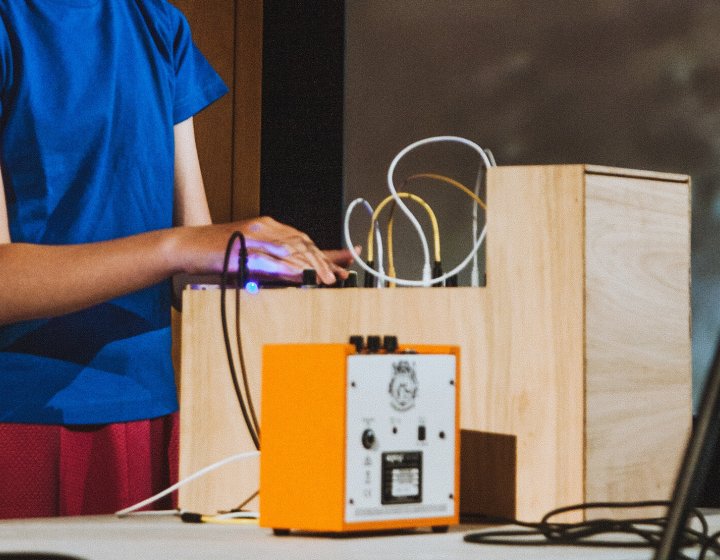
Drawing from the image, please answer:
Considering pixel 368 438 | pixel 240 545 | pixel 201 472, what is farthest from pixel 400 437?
pixel 201 472

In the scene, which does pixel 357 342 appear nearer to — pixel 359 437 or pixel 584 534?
pixel 359 437

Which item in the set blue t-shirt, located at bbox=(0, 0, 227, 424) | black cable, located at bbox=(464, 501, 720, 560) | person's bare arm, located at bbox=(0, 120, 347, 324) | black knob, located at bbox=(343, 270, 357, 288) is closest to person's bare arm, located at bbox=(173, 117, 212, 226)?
blue t-shirt, located at bbox=(0, 0, 227, 424)

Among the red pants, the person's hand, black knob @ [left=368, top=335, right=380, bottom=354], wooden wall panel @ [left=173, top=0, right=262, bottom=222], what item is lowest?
the red pants

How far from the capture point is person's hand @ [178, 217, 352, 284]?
1.08 m

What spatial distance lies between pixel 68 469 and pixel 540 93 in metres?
1.56

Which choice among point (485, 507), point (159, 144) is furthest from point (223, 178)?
point (485, 507)

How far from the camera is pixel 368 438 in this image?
2.76 feet

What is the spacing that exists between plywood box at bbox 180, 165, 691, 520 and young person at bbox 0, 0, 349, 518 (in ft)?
1.42

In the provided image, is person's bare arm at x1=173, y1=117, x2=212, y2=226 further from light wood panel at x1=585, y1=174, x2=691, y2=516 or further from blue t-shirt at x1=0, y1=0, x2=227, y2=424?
light wood panel at x1=585, y1=174, x2=691, y2=516

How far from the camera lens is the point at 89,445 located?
1421 mm

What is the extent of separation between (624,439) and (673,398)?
0.28ft

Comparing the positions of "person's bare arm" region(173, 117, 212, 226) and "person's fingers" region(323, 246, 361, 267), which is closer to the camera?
"person's fingers" region(323, 246, 361, 267)

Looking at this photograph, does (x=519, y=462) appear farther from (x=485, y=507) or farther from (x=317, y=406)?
(x=317, y=406)

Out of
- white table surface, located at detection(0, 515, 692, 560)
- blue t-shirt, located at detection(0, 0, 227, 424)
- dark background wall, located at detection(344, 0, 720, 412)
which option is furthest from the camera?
dark background wall, located at detection(344, 0, 720, 412)
